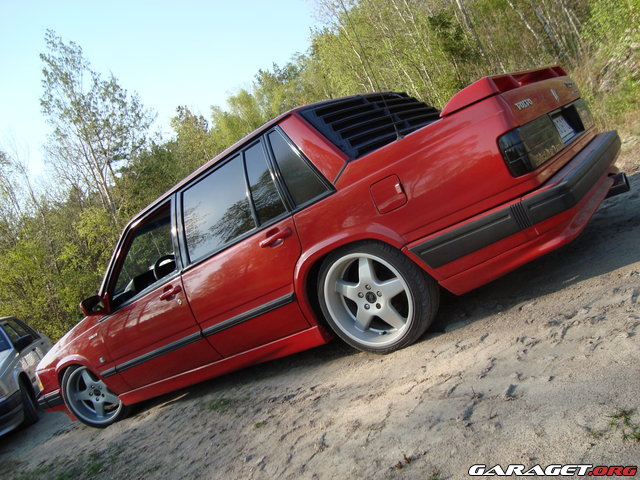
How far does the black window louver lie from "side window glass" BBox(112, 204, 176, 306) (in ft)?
5.58

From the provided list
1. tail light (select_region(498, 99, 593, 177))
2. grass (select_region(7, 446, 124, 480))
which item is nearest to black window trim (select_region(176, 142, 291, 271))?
tail light (select_region(498, 99, 593, 177))

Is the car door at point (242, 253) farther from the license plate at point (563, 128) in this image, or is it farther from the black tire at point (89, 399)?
the license plate at point (563, 128)

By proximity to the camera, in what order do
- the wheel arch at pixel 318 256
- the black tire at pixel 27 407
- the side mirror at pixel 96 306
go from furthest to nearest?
the black tire at pixel 27 407 < the side mirror at pixel 96 306 < the wheel arch at pixel 318 256

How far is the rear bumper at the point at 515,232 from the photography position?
254cm

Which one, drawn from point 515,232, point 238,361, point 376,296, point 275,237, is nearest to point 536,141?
point 515,232

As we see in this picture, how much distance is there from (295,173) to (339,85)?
27001 millimetres

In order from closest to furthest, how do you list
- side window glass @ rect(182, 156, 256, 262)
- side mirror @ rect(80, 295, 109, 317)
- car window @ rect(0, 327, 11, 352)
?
side window glass @ rect(182, 156, 256, 262), side mirror @ rect(80, 295, 109, 317), car window @ rect(0, 327, 11, 352)

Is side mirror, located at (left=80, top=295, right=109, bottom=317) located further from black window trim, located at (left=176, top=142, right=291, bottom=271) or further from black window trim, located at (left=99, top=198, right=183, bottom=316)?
black window trim, located at (left=176, top=142, right=291, bottom=271)

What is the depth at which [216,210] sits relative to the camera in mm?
3619

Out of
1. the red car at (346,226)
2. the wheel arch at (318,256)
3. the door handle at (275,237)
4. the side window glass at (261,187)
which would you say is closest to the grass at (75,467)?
the red car at (346,226)

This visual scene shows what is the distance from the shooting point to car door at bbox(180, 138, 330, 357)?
3232 mm

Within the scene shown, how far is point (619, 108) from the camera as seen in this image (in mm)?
7781

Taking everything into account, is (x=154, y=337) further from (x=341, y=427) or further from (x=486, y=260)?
(x=486, y=260)

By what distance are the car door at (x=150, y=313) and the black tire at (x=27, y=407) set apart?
2982mm
